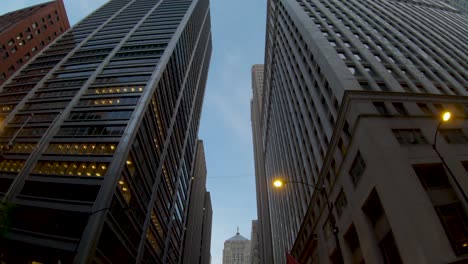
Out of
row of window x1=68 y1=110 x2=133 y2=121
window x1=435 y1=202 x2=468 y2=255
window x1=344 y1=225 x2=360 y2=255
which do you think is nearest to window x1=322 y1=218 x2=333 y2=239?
window x1=344 y1=225 x2=360 y2=255

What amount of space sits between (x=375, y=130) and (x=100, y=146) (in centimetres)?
3443

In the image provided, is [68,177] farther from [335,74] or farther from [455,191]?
[455,191]

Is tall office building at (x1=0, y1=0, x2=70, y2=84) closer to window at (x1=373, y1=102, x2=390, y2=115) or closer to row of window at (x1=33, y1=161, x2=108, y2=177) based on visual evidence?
row of window at (x1=33, y1=161, x2=108, y2=177)

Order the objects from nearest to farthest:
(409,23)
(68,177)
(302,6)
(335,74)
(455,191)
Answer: (455,191)
(335,74)
(68,177)
(409,23)
(302,6)

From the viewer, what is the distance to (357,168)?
2347cm

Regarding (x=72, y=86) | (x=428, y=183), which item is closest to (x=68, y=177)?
(x=72, y=86)

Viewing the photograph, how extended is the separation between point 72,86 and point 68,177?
24784 mm

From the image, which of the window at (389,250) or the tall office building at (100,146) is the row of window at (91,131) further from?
the window at (389,250)

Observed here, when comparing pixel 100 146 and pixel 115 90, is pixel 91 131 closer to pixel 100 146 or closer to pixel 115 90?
pixel 100 146

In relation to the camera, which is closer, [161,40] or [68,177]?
[68,177]

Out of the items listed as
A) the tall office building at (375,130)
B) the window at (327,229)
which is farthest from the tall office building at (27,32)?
the window at (327,229)

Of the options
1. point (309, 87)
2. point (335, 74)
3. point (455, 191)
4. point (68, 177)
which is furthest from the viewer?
point (309, 87)

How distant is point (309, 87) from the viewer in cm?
4066

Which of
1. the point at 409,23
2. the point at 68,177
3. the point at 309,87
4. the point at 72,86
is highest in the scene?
the point at 409,23
